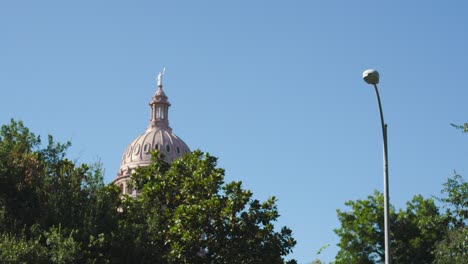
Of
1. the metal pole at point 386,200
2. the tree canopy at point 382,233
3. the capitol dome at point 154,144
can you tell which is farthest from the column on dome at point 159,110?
the metal pole at point 386,200

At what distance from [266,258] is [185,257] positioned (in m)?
3.31

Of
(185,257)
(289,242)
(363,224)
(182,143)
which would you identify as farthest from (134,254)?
(182,143)

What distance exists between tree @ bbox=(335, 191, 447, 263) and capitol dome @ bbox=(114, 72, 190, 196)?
94.1 metres

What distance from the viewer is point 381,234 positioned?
4741 centimetres

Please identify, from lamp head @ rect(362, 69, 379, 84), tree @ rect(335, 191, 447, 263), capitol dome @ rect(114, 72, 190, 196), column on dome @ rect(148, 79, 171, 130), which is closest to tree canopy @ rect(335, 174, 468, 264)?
tree @ rect(335, 191, 447, 263)

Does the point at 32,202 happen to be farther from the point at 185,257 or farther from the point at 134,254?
the point at 185,257

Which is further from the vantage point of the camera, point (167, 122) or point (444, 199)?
point (167, 122)

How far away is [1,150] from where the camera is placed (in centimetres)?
3062

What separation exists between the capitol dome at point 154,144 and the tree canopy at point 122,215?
106 metres

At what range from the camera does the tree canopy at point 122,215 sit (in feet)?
91.5

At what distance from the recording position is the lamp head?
61.0 ft

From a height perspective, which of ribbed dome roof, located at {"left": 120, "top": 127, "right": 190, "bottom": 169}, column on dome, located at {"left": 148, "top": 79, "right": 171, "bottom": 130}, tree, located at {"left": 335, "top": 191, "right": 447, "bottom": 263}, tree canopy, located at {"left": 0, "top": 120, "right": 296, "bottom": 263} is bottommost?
tree canopy, located at {"left": 0, "top": 120, "right": 296, "bottom": 263}

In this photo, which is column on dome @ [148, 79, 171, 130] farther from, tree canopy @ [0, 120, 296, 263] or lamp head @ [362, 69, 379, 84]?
lamp head @ [362, 69, 379, 84]

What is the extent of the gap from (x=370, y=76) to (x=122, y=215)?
1695 cm
